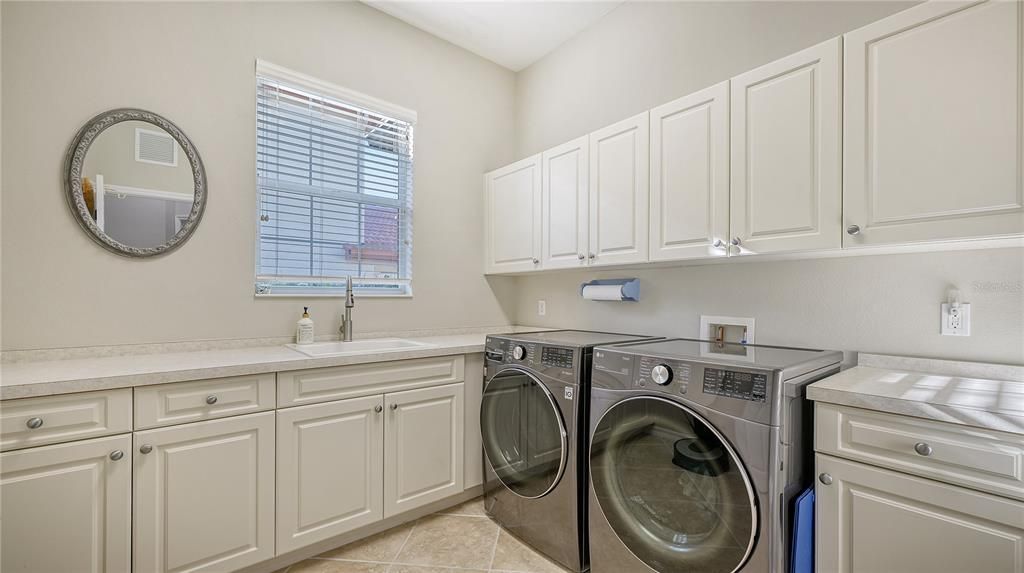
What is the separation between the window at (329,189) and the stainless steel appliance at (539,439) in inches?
36.5

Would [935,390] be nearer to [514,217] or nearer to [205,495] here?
[514,217]

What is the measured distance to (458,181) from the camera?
2965mm

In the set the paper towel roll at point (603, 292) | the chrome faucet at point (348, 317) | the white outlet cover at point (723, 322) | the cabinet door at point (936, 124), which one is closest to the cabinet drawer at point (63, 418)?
the chrome faucet at point (348, 317)

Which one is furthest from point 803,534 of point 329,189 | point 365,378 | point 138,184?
point 138,184

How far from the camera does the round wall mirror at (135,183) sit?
5.86ft

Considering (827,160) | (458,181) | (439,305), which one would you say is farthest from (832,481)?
(458,181)

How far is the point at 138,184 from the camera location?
1.91 m

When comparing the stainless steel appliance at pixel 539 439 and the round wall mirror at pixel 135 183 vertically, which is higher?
the round wall mirror at pixel 135 183

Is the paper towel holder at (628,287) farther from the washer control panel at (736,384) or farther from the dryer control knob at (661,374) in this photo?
the washer control panel at (736,384)

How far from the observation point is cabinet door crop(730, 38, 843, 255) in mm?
1483

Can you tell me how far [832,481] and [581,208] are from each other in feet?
5.10

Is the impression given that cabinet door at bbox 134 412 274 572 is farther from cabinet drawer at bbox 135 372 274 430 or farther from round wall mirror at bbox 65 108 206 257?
A: round wall mirror at bbox 65 108 206 257

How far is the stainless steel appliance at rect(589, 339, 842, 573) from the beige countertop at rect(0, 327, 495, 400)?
984 mm

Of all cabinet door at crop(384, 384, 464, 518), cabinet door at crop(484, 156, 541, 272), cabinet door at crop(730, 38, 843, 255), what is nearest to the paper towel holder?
cabinet door at crop(484, 156, 541, 272)
